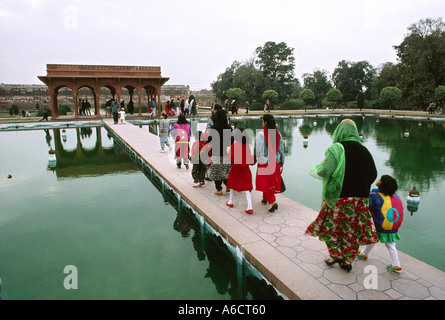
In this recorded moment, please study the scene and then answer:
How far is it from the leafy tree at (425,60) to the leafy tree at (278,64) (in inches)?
581

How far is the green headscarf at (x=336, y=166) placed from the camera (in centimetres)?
302

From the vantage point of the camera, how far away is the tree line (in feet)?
85.9

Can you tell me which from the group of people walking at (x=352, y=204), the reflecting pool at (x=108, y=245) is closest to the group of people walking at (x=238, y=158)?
the reflecting pool at (x=108, y=245)

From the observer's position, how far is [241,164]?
4758 millimetres

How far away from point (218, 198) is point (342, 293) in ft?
9.75

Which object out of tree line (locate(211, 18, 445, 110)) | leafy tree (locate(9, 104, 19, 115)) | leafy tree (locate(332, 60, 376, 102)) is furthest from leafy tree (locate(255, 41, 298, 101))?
leafy tree (locate(9, 104, 19, 115))

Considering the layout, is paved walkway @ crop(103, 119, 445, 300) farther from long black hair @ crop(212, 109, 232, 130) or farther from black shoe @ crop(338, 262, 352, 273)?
long black hair @ crop(212, 109, 232, 130)

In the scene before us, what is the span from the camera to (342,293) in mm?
2807

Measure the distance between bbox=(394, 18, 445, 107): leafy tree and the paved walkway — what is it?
27.4 m

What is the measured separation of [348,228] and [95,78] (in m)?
22.3

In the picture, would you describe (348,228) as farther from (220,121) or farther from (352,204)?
(220,121)

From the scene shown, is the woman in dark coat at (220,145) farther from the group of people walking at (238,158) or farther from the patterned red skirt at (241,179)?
the patterned red skirt at (241,179)

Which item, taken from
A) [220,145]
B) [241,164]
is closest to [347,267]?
[241,164]
